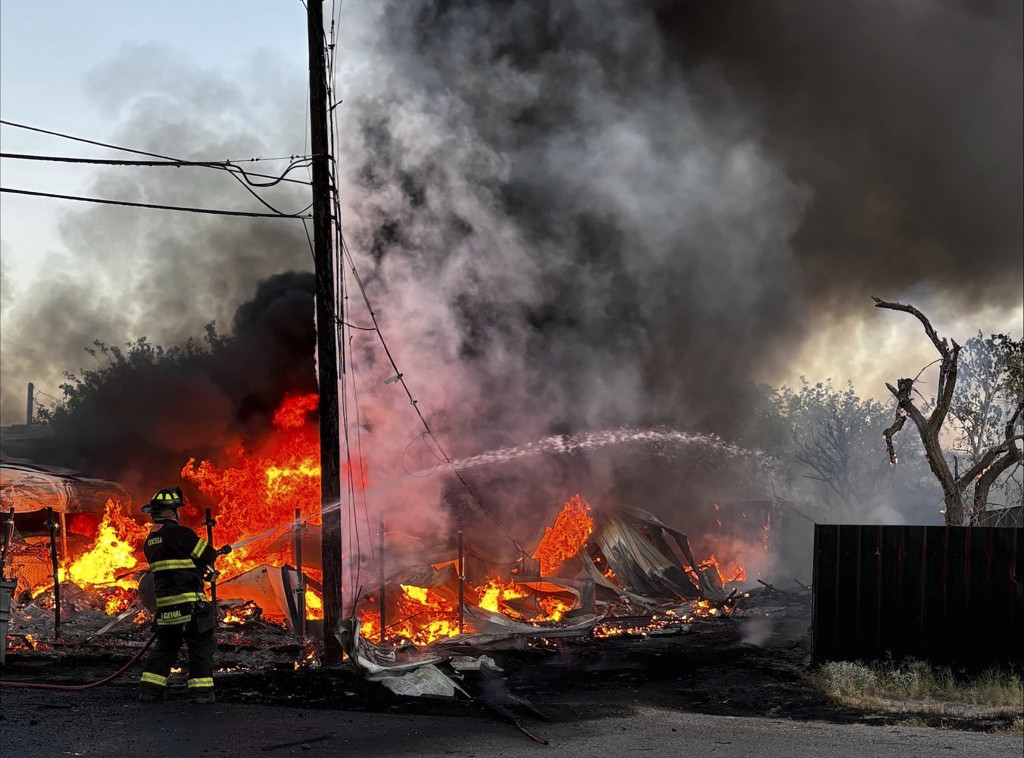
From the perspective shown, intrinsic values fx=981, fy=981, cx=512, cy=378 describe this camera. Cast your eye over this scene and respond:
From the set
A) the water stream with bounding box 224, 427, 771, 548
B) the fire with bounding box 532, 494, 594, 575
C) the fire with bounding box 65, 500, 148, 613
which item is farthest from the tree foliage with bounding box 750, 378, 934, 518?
the fire with bounding box 65, 500, 148, 613

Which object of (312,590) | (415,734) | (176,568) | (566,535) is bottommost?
(566,535)

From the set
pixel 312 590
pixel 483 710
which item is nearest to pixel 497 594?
pixel 312 590

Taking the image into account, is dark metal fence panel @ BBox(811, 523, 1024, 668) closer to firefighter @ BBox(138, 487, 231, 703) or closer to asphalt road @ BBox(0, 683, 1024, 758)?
asphalt road @ BBox(0, 683, 1024, 758)

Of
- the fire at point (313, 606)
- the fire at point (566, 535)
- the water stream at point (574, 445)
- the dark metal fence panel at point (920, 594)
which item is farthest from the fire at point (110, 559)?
the dark metal fence panel at point (920, 594)

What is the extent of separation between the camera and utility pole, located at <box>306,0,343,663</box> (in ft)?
35.9

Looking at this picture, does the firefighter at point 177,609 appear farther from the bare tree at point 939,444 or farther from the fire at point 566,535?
the fire at point 566,535

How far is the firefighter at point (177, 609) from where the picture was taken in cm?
876

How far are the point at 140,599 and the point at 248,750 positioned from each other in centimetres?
775

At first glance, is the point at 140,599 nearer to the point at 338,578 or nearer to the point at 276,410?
the point at 338,578

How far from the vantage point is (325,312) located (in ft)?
36.7

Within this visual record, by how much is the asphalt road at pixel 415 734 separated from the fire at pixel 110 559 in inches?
260

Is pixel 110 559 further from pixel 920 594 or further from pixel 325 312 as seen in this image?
pixel 920 594

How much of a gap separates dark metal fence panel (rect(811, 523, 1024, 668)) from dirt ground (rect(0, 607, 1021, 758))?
36.7 inches

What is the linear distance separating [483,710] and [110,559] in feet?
32.2
